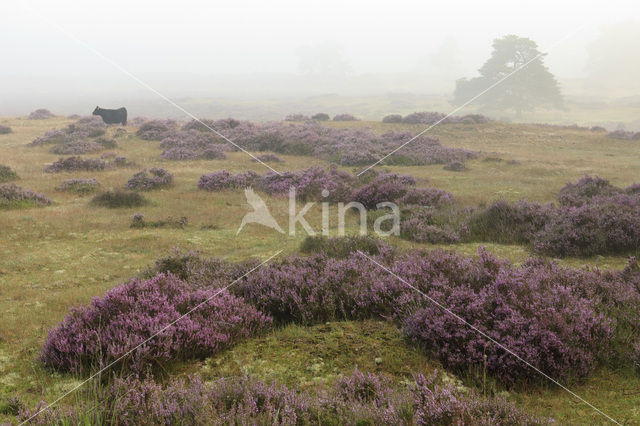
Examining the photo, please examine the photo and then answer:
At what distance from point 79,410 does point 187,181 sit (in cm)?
1494

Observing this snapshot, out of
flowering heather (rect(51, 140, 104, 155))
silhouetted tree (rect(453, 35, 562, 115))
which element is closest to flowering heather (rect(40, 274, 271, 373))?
flowering heather (rect(51, 140, 104, 155))

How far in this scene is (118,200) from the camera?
44.0 ft

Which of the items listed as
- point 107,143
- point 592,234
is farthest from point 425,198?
point 107,143

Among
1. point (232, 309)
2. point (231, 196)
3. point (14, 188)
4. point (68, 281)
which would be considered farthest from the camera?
point (231, 196)

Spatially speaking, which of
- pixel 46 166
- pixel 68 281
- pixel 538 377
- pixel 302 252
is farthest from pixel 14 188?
pixel 538 377

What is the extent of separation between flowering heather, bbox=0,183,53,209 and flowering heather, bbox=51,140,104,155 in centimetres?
1127

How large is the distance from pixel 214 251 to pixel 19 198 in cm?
773

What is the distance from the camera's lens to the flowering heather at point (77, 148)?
926 inches

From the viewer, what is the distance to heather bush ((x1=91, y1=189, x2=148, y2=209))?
13266mm

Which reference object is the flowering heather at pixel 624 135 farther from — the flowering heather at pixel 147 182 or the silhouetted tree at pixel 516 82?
the silhouetted tree at pixel 516 82

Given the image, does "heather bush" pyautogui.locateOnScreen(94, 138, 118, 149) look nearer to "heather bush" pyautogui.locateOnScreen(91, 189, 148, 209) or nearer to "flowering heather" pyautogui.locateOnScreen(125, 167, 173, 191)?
"flowering heather" pyautogui.locateOnScreen(125, 167, 173, 191)

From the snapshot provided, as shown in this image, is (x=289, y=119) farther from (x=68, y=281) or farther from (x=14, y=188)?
(x=68, y=281)

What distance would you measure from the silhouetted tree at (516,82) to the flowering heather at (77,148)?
7325 centimetres

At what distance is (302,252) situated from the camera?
342 inches
